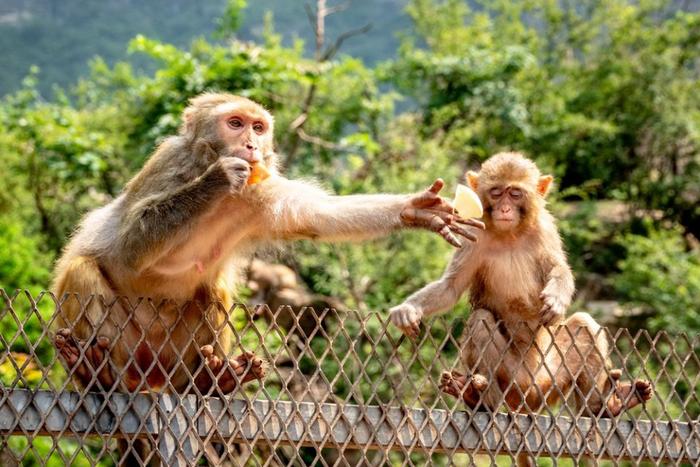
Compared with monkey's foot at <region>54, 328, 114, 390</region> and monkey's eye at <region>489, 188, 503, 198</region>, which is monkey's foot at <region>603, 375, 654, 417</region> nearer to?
monkey's eye at <region>489, 188, 503, 198</region>

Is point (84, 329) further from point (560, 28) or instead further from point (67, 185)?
point (560, 28)

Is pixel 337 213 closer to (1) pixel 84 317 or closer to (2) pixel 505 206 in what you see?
(2) pixel 505 206

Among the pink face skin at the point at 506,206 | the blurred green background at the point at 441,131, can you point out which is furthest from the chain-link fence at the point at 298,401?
the blurred green background at the point at 441,131

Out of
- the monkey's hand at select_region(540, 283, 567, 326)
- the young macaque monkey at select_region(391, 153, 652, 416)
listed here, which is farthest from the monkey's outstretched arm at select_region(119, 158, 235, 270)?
the monkey's hand at select_region(540, 283, 567, 326)

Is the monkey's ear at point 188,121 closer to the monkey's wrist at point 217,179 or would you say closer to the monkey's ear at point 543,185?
the monkey's wrist at point 217,179

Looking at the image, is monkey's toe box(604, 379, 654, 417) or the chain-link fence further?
monkey's toe box(604, 379, 654, 417)

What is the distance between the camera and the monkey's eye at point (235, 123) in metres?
5.66

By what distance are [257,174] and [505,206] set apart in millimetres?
1516

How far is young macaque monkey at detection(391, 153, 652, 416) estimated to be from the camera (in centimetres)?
556

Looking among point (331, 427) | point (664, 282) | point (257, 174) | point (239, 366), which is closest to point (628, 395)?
point (331, 427)

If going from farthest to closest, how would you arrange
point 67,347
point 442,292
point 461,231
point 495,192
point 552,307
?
1. point 495,192
2. point 442,292
3. point 552,307
4. point 461,231
5. point 67,347

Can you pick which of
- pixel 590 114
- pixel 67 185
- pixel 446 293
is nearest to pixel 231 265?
pixel 446 293

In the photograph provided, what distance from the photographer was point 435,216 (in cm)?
506

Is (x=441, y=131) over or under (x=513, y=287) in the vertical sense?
under
